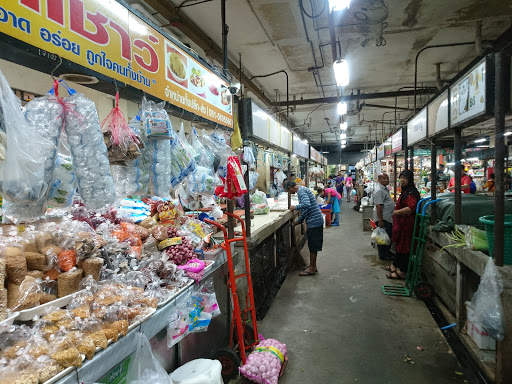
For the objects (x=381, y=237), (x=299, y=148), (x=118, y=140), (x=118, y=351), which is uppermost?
(x=299, y=148)

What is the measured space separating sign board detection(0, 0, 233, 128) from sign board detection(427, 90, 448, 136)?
317 cm

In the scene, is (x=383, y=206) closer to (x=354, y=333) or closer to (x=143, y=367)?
(x=354, y=333)

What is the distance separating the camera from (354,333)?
13.2ft

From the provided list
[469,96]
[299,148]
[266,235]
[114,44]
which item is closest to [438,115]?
[469,96]

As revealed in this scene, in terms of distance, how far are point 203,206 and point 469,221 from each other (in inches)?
150

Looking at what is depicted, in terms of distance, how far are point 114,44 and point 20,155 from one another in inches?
37.5

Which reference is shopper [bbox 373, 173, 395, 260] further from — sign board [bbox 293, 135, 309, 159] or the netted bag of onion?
the netted bag of onion

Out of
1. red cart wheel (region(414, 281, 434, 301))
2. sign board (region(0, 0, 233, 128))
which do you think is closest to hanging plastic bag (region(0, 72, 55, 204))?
sign board (region(0, 0, 233, 128))

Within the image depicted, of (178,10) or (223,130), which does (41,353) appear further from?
(178,10)

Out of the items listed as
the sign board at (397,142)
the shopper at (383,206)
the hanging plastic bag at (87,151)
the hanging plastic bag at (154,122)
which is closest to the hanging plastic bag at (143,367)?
the hanging plastic bag at (87,151)

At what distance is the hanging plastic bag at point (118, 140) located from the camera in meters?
1.84

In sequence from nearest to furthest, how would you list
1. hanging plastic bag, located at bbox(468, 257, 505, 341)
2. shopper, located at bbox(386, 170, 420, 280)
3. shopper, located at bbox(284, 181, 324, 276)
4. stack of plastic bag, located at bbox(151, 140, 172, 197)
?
stack of plastic bag, located at bbox(151, 140, 172, 197) → hanging plastic bag, located at bbox(468, 257, 505, 341) → shopper, located at bbox(386, 170, 420, 280) → shopper, located at bbox(284, 181, 324, 276)

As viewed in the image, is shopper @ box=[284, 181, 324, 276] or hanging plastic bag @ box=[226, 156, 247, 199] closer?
hanging plastic bag @ box=[226, 156, 247, 199]

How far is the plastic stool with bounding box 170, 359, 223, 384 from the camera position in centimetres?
209
